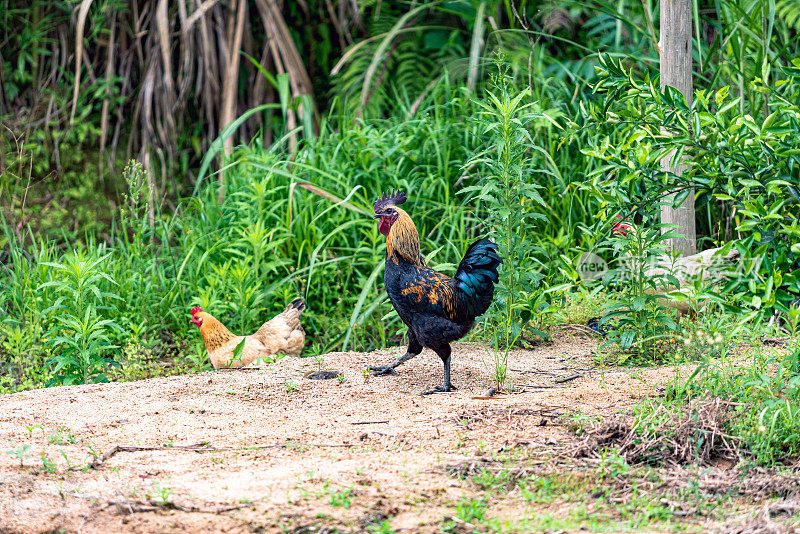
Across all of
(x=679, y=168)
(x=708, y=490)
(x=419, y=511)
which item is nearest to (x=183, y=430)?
(x=419, y=511)

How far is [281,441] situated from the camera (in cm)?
285

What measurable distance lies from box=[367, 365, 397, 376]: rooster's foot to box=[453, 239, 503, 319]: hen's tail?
0.52 metres

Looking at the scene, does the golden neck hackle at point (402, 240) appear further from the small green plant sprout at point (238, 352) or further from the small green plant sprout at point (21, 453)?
the small green plant sprout at point (21, 453)

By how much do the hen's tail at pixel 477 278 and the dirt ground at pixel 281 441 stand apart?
0.36 metres

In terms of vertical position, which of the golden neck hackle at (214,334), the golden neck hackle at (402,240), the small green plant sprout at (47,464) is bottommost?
the small green plant sprout at (47,464)

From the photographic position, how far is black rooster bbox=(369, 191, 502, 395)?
3570mm

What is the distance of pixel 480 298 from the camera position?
3.67 meters

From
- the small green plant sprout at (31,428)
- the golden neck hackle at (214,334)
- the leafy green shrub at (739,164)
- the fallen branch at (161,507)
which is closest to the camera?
the fallen branch at (161,507)

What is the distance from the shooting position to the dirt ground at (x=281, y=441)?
7.16ft

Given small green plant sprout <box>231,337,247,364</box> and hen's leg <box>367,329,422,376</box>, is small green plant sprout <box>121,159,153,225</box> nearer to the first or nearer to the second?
small green plant sprout <box>231,337,247,364</box>

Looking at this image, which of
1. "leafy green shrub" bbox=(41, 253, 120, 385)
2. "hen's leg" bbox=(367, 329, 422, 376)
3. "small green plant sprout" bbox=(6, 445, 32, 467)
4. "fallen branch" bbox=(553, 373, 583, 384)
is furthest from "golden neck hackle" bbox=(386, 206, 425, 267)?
"small green plant sprout" bbox=(6, 445, 32, 467)

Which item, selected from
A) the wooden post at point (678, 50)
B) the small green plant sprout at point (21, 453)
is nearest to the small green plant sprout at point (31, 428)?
the small green plant sprout at point (21, 453)

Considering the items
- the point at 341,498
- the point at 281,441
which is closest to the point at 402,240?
the point at 281,441

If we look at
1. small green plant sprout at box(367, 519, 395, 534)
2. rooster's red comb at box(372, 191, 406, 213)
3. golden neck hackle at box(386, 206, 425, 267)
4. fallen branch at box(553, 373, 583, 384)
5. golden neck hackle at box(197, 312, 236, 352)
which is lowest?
fallen branch at box(553, 373, 583, 384)
